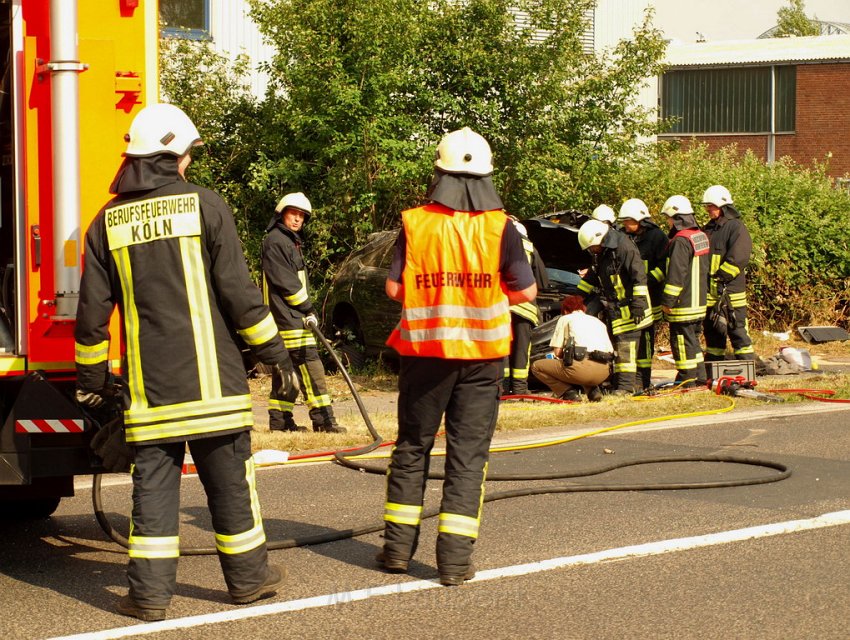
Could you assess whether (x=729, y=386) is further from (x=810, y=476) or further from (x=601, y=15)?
(x=601, y=15)

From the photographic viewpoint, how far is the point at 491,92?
56.0 ft

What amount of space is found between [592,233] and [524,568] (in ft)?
23.5

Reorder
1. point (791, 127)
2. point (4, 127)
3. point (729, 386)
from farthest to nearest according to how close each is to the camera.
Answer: point (791, 127)
point (729, 386)
point (4, 127)

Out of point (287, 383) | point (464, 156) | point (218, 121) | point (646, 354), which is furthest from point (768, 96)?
point (287, 383)

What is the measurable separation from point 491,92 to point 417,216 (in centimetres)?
1182

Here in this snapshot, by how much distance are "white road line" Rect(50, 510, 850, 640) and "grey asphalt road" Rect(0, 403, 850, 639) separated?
1cm

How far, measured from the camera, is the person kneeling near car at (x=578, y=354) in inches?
468

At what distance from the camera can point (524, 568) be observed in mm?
5691

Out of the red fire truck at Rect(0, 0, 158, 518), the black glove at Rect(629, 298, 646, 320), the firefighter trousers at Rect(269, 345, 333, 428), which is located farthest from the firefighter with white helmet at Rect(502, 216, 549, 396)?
the red fire truck at Rect(0, 0, 158, 518)

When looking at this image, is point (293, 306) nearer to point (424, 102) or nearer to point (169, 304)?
point (169, 304)

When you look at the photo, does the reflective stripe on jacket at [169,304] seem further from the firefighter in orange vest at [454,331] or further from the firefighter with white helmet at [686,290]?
the firefighter with white helmet at [686,290]

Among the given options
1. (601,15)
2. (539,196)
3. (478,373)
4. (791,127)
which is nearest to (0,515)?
(478,373)

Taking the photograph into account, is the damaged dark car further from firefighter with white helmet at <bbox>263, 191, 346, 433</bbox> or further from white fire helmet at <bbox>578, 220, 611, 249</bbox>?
firefighter with white helmet at <bbox>263, 191, 346, 433</bbox>

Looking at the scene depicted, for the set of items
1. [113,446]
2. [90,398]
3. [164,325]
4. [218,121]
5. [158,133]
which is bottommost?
[113,446]
